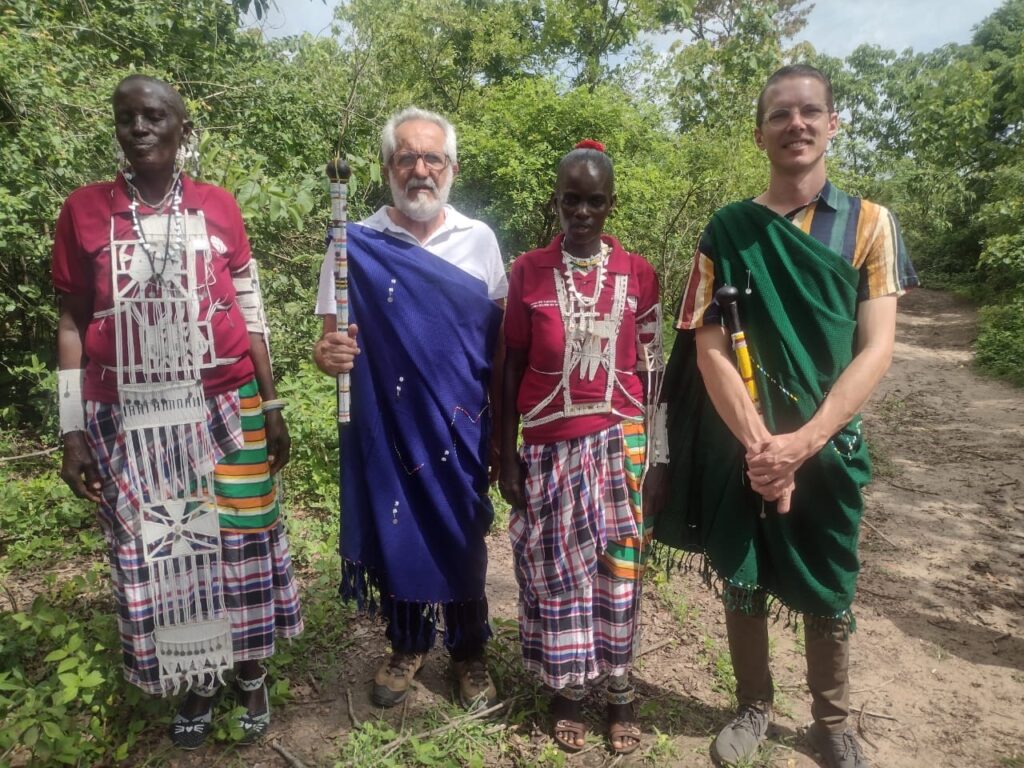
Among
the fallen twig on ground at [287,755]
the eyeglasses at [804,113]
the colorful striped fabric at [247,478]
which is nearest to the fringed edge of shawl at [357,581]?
the colorful striped fabric at [247,478]

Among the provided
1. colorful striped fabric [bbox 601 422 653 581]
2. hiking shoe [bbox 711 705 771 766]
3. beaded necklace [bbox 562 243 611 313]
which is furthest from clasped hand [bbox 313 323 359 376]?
hiking shoe [bbox 711 705 771 766]

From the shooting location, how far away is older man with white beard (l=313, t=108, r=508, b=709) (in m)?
2.24

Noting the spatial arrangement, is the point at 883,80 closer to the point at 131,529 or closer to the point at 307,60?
the point at 307,60

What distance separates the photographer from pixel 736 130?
28.3 ft

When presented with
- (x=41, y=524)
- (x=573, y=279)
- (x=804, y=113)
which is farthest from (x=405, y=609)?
(x=41, y=524)

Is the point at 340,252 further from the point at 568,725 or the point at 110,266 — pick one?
the point at 568,725

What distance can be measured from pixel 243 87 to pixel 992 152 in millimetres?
16589

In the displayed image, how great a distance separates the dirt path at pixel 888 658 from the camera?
2.38 m

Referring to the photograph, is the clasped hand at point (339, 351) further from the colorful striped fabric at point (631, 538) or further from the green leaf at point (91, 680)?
the green leaf at point (91, 680)

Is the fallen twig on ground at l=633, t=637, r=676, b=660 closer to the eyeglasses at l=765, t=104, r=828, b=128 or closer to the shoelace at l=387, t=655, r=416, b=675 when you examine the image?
the shoelace at l=387, t=655, r=416, b=675

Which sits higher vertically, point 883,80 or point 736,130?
point 883,80

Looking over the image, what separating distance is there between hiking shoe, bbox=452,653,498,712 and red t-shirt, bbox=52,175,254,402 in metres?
1.30

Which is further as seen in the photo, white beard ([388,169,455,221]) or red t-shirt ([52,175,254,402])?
white beard ([388,169,455,221])

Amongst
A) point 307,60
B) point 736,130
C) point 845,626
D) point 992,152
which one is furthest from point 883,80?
point 845,626
